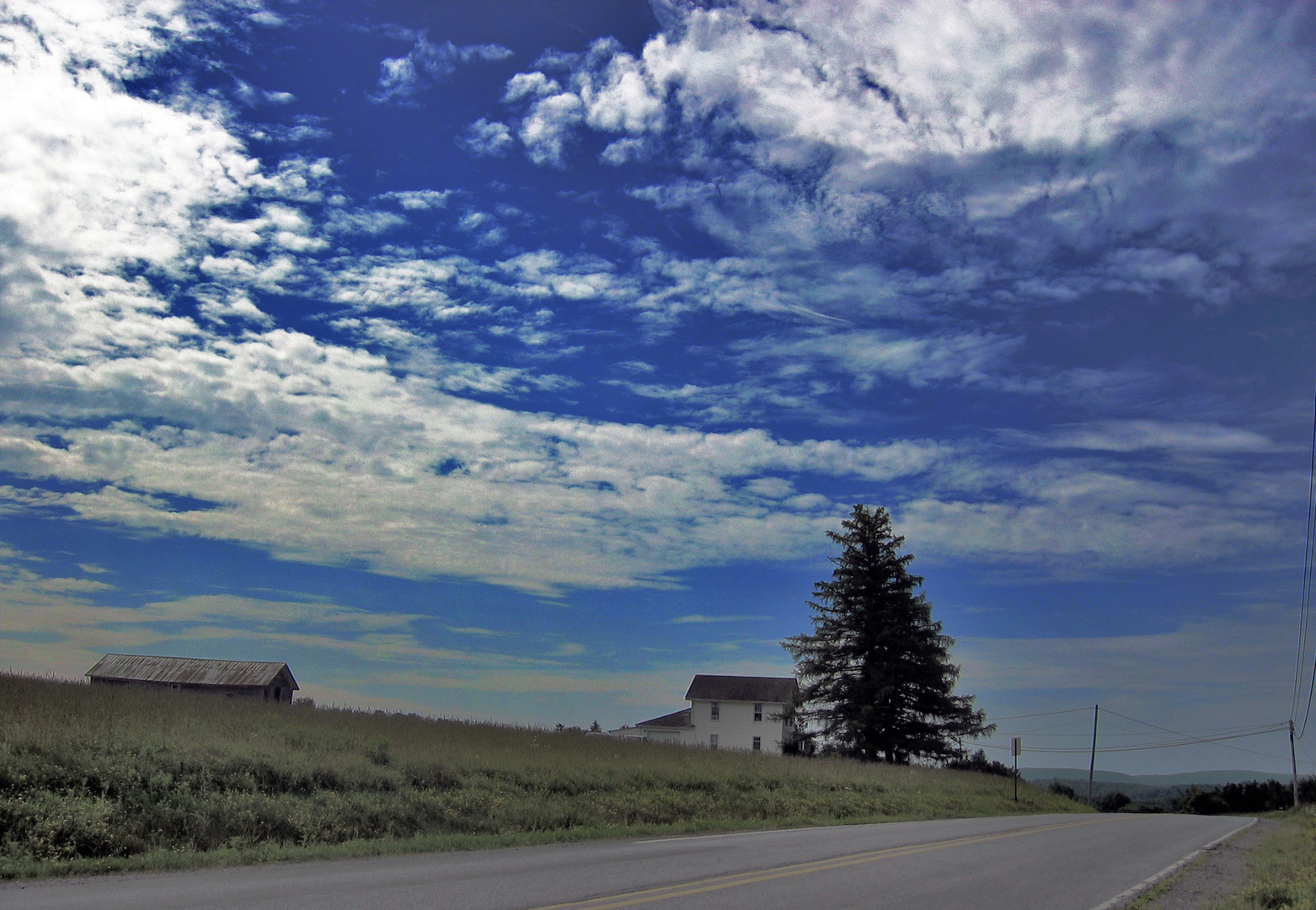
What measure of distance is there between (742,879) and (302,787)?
8.66 m

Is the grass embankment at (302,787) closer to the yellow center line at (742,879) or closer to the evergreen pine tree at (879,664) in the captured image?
the yellow center line at (742,879)

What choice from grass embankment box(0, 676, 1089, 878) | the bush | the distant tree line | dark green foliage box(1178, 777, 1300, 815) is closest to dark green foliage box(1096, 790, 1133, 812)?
the distant tree line

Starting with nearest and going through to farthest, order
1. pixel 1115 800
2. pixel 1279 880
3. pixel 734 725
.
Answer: pixel 1279 880
pixel 734 725
pixel 1115 800

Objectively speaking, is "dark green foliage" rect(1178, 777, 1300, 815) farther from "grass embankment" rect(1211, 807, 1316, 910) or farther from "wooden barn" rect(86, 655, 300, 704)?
"wooden barn" rect(86, 655, 300, 704)

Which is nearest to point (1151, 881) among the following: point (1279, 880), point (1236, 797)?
point (1279, 880)

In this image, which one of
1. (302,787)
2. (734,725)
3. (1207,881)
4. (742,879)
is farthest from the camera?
(734,725)

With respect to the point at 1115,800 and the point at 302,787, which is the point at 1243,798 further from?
the point at 302,787

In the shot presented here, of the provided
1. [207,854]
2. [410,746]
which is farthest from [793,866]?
[410,746]

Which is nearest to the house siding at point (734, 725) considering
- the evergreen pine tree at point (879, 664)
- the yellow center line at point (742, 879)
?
the evergreen pine tree at point (879, 664)

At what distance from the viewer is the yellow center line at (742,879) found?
825 centimetres

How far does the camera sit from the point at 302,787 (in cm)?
1499

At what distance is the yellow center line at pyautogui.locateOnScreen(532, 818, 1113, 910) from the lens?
325 inches

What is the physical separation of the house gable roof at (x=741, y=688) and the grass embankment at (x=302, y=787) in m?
34.9

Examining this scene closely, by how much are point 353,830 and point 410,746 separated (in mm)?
5226
